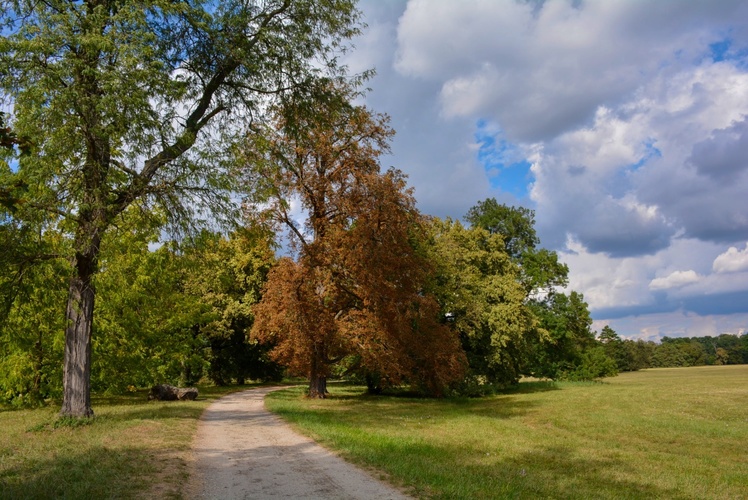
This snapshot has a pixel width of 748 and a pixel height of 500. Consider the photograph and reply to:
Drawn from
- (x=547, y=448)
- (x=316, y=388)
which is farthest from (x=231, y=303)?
(x=547, y=448)

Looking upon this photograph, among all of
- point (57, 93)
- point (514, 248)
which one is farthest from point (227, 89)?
point (514, 248)

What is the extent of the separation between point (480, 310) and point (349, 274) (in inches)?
436

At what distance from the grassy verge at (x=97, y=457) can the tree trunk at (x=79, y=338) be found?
69 centimetres

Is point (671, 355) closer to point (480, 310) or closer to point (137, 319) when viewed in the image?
point (480, 310)

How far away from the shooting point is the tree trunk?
42.4ft

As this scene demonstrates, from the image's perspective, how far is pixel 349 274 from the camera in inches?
858

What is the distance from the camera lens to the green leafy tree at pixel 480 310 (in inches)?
Result: 1162

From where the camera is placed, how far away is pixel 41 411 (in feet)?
55.3

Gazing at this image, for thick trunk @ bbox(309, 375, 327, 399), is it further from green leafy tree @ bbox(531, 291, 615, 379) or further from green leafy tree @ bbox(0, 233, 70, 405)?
green leafy tree @ bbox(531, 291, 615, 379)

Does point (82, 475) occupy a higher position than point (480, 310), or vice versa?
point (480, 310)

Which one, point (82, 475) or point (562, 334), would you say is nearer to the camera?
point (82, 475)

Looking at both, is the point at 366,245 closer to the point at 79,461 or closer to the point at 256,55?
the point at 256,55

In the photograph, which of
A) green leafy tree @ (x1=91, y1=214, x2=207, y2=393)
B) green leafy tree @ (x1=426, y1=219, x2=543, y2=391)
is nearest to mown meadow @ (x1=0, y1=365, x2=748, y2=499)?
green leafy tree @ (x1=91, y1=214, x2=207, y2=393)

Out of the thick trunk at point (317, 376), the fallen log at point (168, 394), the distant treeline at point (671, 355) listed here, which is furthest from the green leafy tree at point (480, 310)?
the distant treeline at point (671, 355)
